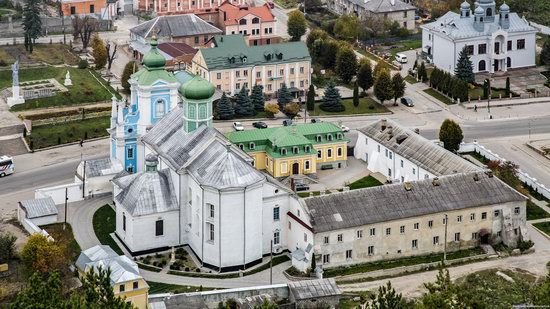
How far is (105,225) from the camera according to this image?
75750mm

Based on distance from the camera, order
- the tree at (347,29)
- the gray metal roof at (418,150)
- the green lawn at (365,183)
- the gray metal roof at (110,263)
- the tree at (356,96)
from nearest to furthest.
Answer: the gray metal roof at (110,263) < the gray metal roof at (418,150) < the green lawn at (365,183) < the tree at (356,96) < the tree at (347,29)

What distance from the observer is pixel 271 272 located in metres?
68.5

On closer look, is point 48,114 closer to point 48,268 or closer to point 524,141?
point 48,268

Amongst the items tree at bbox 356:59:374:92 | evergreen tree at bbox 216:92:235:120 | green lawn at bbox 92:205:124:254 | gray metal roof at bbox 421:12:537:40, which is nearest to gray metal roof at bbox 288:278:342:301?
green lawn at bbox 92:205:124:254

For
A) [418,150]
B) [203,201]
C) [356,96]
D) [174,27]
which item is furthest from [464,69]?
[203,201]

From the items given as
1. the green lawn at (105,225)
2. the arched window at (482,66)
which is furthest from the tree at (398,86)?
the green lawn at (105,225)

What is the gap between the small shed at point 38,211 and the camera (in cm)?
7525

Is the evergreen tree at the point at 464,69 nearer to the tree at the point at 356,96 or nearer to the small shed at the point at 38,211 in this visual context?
the tree at the point at 356,96

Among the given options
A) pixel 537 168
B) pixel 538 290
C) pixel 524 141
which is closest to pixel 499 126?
pixel 524 141

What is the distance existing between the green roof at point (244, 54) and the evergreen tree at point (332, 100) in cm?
→ 652

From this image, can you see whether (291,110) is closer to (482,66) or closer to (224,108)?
(224,108)

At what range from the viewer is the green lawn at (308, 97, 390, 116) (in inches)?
3927

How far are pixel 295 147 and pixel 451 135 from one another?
12.3m

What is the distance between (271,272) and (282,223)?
4.21m
